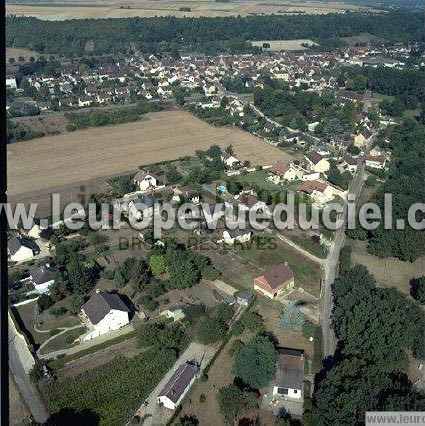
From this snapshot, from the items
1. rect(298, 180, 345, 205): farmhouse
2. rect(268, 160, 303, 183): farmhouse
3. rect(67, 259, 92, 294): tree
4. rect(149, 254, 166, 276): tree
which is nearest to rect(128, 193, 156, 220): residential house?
rect(149, 254, 166, 276): tree

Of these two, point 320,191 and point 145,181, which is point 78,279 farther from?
point 320,191

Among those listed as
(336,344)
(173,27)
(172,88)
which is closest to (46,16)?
(173,27)

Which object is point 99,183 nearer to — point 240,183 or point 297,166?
point 240,183

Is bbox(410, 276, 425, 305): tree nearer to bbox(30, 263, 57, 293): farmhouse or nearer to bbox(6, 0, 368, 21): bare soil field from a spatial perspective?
bbox(30, 263, 57, 293): farmhouse

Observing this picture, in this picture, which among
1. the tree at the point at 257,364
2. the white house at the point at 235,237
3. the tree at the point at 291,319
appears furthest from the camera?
the white house at the point at 235,237

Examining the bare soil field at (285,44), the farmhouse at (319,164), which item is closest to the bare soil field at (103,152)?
the farmhouse at (319,164)

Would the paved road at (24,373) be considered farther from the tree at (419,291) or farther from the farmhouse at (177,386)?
the tree at (419,291)

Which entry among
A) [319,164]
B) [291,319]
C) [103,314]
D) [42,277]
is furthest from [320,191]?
[42,277]
